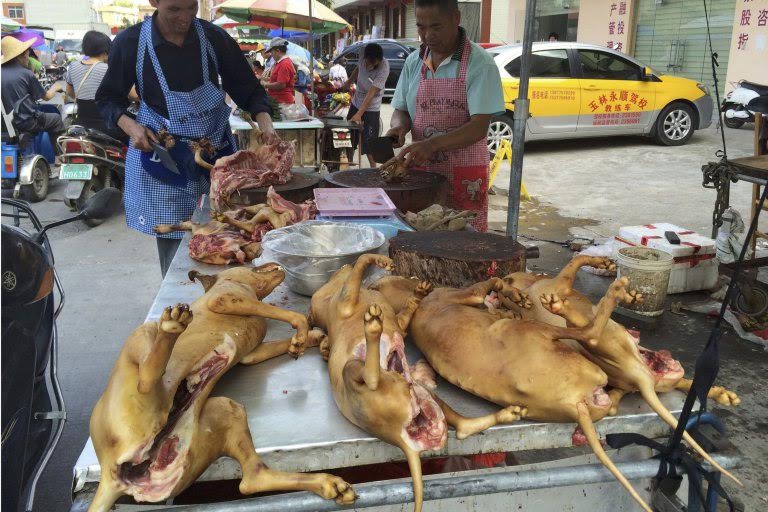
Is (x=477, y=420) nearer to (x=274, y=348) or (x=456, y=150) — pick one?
(x=274, y=348)

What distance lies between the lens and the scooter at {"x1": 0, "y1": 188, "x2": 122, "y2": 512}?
6.30ft

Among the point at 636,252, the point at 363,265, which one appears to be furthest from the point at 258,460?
the point at 636,252

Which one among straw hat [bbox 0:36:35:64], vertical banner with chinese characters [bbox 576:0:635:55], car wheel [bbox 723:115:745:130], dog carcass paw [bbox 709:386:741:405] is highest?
vertical banner with chinese characters [bbox 576:0:635:55]

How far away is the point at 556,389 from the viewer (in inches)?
51.9

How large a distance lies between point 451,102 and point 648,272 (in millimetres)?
1965

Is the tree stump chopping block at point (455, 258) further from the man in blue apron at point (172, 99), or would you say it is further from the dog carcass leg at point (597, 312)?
the man in blue apron at point (172, 99)

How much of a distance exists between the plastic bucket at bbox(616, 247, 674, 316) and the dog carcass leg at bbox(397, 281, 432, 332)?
3.07 meters

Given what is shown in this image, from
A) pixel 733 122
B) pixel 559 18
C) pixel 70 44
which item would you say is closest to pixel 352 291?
pixel 733 122

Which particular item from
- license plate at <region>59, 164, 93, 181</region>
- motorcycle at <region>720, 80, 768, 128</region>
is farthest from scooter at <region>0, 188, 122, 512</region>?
license plate at <region>59, 164, 93, 181</region>

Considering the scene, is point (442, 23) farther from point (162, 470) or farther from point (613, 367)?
point (162, 470)

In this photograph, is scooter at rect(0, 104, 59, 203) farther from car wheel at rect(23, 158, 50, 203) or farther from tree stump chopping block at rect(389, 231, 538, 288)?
tree stump chopping block at rect(389, 231, 538, 288)

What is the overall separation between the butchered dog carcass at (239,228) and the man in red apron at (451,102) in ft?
A: 2.99

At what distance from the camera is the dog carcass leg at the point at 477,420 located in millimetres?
1320

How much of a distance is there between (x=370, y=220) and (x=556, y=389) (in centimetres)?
147
